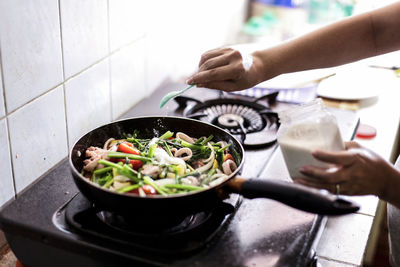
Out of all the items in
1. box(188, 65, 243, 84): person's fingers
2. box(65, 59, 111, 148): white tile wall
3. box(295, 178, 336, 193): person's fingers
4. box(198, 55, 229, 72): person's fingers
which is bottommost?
box(65, 59, 111, 148): white tile wall

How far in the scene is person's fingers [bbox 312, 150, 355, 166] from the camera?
2.76 ft

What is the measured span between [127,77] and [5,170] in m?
0.55

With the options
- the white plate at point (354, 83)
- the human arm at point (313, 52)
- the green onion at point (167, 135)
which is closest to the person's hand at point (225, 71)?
the human arm at point (313, 52)

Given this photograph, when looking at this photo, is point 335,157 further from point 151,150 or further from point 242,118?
point 242,118

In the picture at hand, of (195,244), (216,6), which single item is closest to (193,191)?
(195,244)

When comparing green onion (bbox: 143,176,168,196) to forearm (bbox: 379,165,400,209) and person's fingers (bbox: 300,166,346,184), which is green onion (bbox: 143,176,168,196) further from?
forearm (bbox: 379,165,400,209)

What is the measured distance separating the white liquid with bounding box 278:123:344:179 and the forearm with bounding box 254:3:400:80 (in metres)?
0.31

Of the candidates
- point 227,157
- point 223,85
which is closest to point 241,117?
point 223,85

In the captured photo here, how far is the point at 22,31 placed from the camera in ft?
3.26

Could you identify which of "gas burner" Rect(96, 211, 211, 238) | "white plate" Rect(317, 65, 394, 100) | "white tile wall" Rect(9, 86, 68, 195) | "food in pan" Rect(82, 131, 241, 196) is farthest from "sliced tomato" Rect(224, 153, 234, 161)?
"white plate" Rect(317, 65, 394, 100)

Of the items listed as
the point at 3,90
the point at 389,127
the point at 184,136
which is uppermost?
the point at 3,90

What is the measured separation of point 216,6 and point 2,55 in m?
1.28

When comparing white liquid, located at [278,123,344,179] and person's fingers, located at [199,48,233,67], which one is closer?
white liquid, located at [278,123,344,179]

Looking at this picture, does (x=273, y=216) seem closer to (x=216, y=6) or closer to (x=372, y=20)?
(x=372, y=20)
